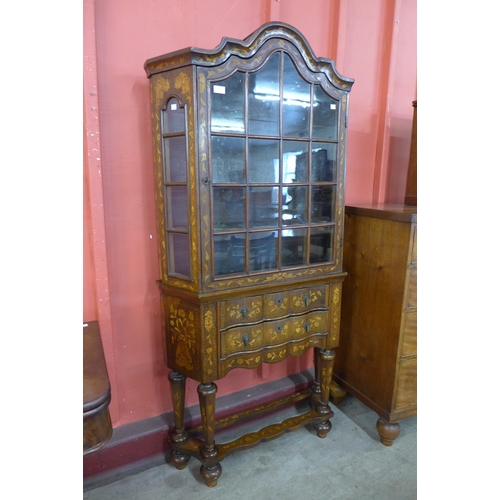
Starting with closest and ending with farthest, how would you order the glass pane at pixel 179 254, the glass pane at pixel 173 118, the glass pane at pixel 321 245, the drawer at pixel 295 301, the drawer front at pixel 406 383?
1. the glass pane at pixel 173 118
2. the glass pane at pixel 179 254
3. the drawer at pixel 295 301
4. the glass pane at pixel 321 245
5. the drawer front at pixel 406 383

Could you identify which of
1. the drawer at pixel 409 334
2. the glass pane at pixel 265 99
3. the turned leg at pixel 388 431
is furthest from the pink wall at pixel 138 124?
the drawer at pixel 409 334

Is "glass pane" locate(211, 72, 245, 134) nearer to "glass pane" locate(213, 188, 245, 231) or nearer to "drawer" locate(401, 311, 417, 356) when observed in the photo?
"glass pane" locate(213, 188, 245, 231)

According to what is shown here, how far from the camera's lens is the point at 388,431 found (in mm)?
1956

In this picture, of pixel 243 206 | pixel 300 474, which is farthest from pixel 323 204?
pixel 300 474

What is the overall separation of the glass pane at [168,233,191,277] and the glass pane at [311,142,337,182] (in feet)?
2.21

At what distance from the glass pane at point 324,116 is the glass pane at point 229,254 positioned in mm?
607

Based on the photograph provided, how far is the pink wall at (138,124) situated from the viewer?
1562 millimetres

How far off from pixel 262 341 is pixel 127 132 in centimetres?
113

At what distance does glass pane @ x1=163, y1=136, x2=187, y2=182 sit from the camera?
1519 mm

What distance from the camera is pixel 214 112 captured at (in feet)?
4.76

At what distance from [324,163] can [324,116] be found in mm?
214

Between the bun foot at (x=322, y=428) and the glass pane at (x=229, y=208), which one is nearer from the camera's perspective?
the glass pane at (x=229, y=208)

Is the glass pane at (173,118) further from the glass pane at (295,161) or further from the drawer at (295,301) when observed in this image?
the drawer at (295,301)
